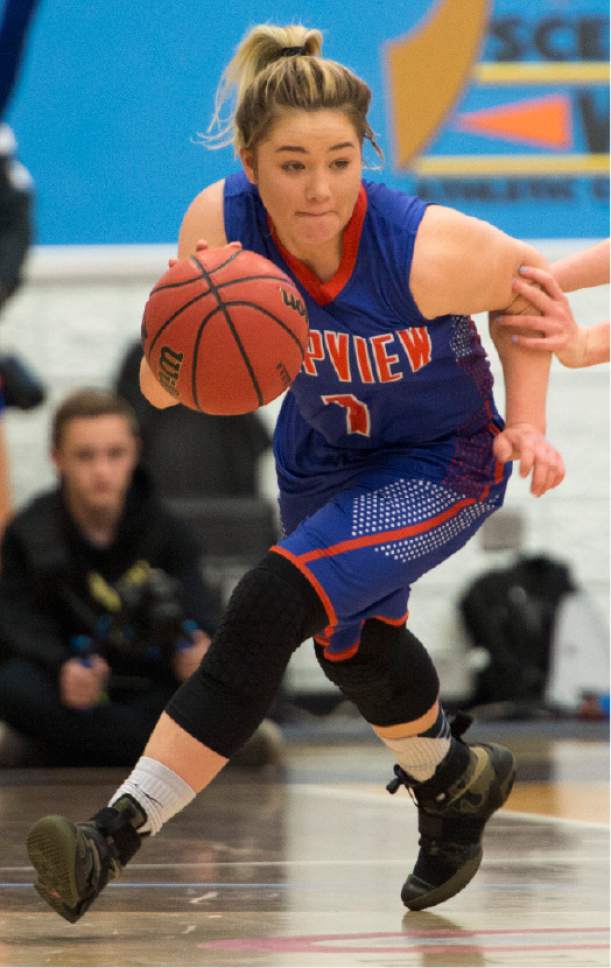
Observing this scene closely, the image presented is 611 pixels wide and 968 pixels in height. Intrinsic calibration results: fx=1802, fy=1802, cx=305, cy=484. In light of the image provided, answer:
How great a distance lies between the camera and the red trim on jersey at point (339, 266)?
3.25 m

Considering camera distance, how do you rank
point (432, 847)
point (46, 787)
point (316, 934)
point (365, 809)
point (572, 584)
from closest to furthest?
point (316, 934), point (432, 847), point (365, 809), point (46, 787), point (572, 584)

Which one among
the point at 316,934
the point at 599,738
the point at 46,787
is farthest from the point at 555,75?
the point at 316,934

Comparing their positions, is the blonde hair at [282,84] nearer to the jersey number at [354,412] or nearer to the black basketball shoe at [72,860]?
the jersey number at [354,412]

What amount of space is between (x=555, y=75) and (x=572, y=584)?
240 cm

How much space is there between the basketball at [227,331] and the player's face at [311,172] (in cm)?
13

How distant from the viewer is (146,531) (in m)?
6.37

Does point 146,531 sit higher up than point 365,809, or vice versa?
point 146,531

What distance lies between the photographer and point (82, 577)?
6262 mm

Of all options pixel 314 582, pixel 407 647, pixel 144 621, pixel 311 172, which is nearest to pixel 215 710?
pixel 314 582

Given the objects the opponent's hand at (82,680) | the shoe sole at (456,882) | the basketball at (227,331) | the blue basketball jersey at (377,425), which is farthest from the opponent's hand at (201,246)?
the opponent's hand at (82,680)

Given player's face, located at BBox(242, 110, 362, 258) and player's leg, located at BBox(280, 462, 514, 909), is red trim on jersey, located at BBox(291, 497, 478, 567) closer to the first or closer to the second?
player's leg, located at BBox(280, 462, 514, 909)

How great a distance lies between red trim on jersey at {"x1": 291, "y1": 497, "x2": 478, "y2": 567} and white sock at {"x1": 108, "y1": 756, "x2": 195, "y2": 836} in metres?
0.44

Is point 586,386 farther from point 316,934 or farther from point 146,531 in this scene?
point 316,934

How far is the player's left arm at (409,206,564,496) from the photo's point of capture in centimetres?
319
